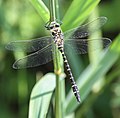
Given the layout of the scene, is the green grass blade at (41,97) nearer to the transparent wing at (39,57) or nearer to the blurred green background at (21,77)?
the transparent wing at (39,57)

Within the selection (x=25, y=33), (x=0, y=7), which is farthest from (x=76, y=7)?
(x=25, y=33)

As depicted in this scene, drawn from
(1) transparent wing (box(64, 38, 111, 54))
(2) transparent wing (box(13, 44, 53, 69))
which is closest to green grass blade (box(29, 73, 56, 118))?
(2) transparent wing (box(13, 44, 53, 69))

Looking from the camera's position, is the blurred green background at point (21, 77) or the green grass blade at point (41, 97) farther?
the blurred green background at point (21, 77)

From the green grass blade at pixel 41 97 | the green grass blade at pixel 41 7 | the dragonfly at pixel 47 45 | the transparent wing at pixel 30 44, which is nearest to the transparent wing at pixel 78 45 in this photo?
the dragonfly at pixel 47 45

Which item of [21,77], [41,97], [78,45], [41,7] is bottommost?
[41,97]

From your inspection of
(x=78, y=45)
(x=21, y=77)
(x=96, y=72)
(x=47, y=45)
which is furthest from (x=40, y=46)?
(x=21, y=77)

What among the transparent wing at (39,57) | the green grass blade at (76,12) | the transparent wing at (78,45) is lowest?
the transparent wing at (39,57)

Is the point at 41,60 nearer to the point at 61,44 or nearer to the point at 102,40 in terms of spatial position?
the point at 61,44

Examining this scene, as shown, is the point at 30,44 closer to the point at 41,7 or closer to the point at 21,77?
the point at 41,7
